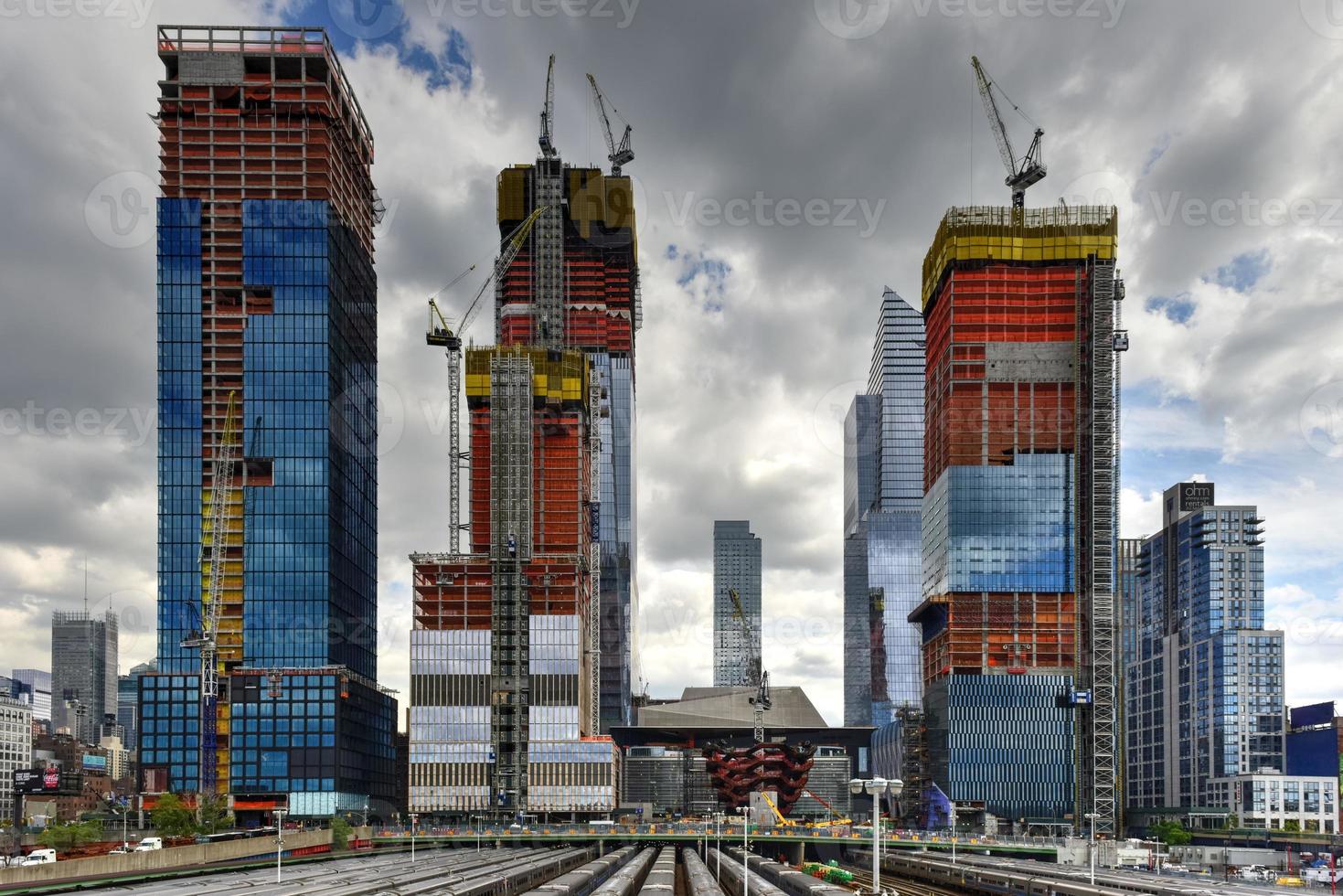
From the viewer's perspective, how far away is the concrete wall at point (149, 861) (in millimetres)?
84375

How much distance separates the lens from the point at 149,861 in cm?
10306

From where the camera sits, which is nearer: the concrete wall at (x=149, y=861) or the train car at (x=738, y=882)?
the concrete wall at (x=149, y=861)

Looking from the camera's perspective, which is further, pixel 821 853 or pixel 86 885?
pixel 821 853

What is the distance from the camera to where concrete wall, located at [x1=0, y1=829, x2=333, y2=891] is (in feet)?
277

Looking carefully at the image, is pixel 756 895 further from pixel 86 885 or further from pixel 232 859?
pixel 232 859

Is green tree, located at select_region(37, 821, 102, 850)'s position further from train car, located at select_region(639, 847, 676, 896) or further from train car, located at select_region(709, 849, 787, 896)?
train car, located at select_region(709, 849, 787, 896)

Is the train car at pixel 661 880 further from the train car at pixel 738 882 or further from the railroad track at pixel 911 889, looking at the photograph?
the railroad track at pixel 911 889

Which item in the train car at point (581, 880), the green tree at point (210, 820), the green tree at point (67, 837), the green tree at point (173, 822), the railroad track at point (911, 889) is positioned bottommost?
the green tree at point (210, 820)

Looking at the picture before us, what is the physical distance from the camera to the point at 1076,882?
92125 millimetres

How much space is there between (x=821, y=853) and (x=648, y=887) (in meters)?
122

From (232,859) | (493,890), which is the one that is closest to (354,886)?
(493,890)

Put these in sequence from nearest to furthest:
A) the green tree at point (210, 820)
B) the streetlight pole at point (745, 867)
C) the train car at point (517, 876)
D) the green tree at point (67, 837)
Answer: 1. the streetlight pole at point (745, 867)
2. the train car at point (517, 876)
3. the green tree at point (67, 837)
4. the green tree at point (210, 820)

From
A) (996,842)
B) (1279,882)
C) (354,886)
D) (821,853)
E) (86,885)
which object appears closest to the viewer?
(354,886)

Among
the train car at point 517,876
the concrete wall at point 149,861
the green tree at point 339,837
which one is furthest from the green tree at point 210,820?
the train car at point 517,876
